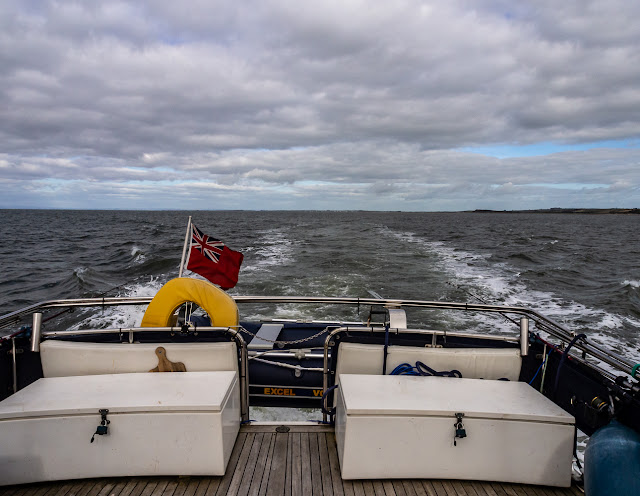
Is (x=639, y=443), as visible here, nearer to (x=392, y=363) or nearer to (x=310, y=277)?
(x=392, y=363)

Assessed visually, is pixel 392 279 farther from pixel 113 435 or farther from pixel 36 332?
pixel 113 435

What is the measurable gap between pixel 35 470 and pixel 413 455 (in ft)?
9.09

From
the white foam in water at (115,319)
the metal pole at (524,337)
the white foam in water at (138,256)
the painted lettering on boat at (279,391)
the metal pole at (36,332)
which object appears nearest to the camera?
the metal pole at (36,332)

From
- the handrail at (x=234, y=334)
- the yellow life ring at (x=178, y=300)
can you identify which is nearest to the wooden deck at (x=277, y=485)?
the handrail at (x=234, y=334)

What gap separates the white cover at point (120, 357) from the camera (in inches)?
135

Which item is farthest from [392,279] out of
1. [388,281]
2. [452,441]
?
[452,441]

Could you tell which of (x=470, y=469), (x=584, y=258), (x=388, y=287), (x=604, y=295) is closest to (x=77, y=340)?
(x=470, y=469)

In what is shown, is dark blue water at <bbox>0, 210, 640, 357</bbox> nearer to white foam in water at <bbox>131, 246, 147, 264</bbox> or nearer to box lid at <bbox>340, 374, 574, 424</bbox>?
white foam in water at <bbox>131, 246, 147, 264</bbox>

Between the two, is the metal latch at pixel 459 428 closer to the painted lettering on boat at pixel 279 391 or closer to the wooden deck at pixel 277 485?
the wooden deck at pixel 277 485

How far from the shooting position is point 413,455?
2902 millimetres

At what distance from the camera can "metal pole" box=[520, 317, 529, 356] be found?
3490 millimetres

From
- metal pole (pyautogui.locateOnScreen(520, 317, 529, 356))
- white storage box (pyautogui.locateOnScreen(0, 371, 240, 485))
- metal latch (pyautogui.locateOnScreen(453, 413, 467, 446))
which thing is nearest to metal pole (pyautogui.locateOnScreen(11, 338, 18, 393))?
white storage box (pyautogui.locateOnScreen(0, 371, 240, 485))

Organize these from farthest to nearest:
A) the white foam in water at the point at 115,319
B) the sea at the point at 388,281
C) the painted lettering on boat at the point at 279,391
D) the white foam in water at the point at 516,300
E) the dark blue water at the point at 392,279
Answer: the dark blue water at the point at 392,279 → the sea at the point at 388,281 → the white foam in water at the point at 115,319 → the white foam in water at the point at 516,300 → the painted lettering on boat at the point at 279,391

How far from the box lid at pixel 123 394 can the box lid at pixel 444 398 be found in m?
1.05
